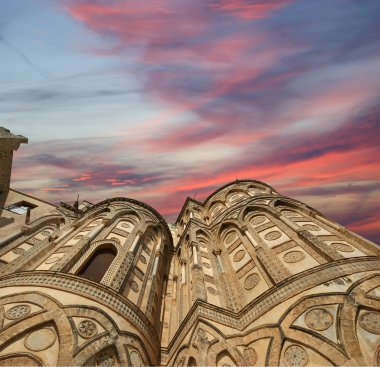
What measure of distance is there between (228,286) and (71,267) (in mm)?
8154

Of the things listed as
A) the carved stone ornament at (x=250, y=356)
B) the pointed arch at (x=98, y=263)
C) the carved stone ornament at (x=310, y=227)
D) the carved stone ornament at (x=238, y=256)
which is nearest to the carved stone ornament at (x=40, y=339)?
the pointed arch at (x=98, y=263)

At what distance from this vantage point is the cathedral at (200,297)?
9438mm

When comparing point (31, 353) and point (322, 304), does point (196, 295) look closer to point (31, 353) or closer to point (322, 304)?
point (322, 304)

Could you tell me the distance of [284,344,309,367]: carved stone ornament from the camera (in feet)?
30.6

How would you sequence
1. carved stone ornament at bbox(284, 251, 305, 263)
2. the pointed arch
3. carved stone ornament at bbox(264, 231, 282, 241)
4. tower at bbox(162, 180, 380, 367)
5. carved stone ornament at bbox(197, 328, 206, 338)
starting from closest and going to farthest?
tower at bbox(162, 180, 380, 367)
carved stone ornament at bbox(197, 328, 206, 338)
the pointed arch
carved stone ornament at bbox(284, 251, 305, 263)
carved stone ornament at bbox(264, 231, 282, 241)

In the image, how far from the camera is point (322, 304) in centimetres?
1066

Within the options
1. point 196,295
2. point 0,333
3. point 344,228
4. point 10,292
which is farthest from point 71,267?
point 344,228

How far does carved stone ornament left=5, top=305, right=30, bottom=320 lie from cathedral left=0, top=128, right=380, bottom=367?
0.04 m

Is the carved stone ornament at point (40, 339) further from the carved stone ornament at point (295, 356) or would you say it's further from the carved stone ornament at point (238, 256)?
the carved stone ornament at point (238, 256)

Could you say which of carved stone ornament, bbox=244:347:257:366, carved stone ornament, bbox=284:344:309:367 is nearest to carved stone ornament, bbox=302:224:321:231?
carved stone ornament, bbox=284:344:309:367

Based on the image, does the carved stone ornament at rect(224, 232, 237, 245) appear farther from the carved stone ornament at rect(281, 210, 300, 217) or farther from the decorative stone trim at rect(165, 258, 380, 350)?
the decorative stone trim at rect(165, 258, 380, 350)

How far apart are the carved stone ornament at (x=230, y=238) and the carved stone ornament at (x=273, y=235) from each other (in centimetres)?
284

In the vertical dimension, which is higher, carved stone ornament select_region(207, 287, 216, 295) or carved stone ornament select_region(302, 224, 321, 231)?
carved stone ornament select_region(302, 224, 321, 231)

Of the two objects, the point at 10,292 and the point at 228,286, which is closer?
the point at 10,292
